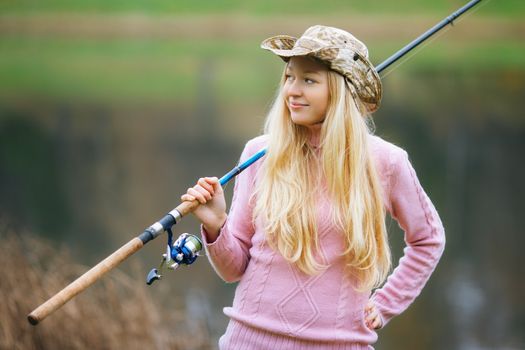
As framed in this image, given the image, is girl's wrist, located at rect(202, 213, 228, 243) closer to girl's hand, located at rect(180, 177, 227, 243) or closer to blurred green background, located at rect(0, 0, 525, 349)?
girl's hand, located at rect(180, 177, 227, 243)

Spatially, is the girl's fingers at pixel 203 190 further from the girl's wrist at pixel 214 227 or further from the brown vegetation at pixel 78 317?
the brown vegetation at pixel 78 317

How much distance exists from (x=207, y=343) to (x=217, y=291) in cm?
298

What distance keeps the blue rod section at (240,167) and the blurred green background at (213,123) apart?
2.03m

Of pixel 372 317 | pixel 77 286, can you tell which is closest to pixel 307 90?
pixel 372 317

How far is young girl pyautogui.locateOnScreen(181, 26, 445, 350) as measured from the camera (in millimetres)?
2129

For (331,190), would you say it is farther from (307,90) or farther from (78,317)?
(78,317)

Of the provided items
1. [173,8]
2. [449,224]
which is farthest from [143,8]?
[449,224]

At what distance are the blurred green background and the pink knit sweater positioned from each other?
1.95 metres

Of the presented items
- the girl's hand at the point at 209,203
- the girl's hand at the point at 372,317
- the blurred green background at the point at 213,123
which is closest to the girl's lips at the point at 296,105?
the girl's hand at the point at 209,203

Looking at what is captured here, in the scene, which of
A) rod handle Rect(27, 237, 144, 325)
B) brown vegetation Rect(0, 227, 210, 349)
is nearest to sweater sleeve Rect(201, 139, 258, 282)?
rod handle Rect(27, 237, 144, 325)

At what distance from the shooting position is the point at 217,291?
751 centimetres

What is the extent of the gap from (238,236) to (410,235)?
420 mm

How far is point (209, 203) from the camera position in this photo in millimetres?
2137

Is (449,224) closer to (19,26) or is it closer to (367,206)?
(367,206)
